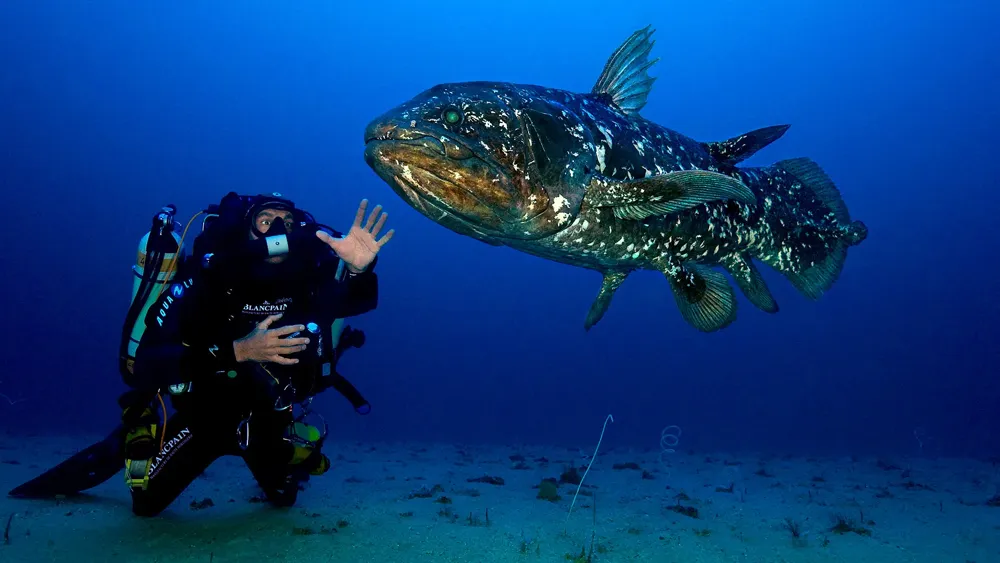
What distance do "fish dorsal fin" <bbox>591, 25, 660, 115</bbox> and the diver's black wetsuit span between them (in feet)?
9.29

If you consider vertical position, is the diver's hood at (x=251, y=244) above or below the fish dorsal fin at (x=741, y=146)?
below

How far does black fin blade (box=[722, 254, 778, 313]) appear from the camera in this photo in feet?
17.4

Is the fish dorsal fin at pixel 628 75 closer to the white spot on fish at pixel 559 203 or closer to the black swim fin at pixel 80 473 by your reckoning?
the white spot on fish at pixel 559 203

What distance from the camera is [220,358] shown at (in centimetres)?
425

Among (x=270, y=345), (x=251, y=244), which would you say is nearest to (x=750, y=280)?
(x=270, y=345)

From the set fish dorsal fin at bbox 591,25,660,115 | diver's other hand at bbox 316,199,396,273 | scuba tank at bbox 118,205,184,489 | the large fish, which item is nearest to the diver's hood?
diver's other hand at bbox 316,199,396,273

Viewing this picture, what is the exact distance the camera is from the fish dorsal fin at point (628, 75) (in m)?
4.97

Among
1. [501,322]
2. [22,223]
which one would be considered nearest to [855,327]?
[501,322]

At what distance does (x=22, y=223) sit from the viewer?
246 ft

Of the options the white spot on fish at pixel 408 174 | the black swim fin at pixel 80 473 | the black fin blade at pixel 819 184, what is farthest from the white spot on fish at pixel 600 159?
the black swim fin at pixel 80 473

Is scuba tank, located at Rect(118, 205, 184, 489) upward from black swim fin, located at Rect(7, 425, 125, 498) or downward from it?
upward

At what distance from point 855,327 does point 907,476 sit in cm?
5975

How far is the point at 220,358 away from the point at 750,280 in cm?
499

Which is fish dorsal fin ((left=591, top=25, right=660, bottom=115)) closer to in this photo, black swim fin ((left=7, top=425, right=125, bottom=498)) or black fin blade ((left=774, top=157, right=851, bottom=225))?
black fin blade ((left=774, top=157, right=851, bottom=225))
